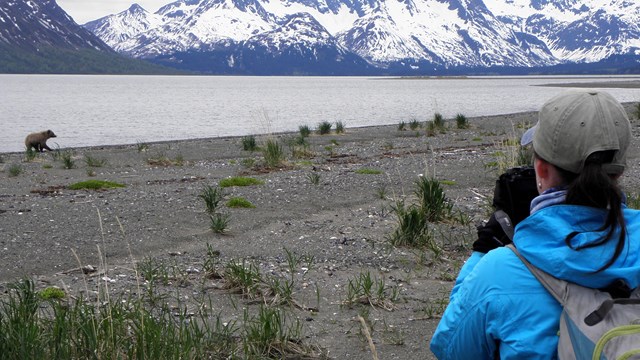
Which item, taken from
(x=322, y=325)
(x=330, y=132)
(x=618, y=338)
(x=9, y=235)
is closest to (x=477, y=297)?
(x=618, y=338)

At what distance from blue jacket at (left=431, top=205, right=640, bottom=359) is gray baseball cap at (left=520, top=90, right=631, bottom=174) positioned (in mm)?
140

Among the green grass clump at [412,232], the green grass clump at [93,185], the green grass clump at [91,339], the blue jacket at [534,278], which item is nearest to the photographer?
the blue jacket at [534,278]

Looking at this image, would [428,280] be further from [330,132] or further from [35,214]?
[330,132]

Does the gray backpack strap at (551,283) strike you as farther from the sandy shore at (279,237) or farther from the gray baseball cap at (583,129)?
the sandy shore at (279,237)

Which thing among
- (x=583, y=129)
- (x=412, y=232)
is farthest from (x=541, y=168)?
(x=412, y=232)

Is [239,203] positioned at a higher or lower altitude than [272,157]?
lower

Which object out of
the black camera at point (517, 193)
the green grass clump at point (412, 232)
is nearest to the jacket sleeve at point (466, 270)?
the black camera at point (517, 193)

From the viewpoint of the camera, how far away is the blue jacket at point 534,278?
2.16 m

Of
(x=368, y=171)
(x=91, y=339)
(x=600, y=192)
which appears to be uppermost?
(x=600, y=192)

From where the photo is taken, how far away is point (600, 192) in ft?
7.34

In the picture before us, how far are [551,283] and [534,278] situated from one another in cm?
5

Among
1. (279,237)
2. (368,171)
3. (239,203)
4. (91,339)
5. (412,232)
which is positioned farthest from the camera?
(368,171)

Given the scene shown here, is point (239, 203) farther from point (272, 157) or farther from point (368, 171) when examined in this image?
point (272, 157)

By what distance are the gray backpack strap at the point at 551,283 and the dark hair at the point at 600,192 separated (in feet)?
0.46
